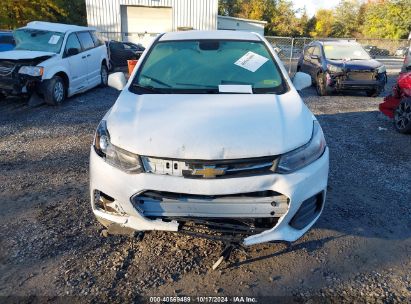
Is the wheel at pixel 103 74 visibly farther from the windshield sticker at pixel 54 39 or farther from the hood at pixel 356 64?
the hood at pixel 356 64

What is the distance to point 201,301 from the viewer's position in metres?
2.47

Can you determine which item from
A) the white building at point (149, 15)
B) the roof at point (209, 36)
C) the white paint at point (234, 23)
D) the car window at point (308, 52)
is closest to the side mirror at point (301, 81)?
the roof at point (209, 36)

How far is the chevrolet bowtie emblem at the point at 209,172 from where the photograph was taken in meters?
2.40

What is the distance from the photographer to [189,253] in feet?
9.73

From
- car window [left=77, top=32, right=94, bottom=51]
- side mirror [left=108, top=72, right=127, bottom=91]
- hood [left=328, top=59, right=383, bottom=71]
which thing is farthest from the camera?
hood [left=328, top=59, right=383, bottom=71]

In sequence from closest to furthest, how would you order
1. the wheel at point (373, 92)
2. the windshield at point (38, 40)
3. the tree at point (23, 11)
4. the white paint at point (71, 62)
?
the white paint at point (71, 62) → the windshield at point (38, 40) → the wheel at point (373, 92) → the tree at point (23, 11)

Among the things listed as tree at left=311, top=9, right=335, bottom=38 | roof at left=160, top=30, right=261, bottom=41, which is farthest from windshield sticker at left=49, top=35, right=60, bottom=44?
tree at left=311, top=9, right=335, bottom=38

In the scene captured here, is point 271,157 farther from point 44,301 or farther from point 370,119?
point 370,119

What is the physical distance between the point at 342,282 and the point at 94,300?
181 centimetres

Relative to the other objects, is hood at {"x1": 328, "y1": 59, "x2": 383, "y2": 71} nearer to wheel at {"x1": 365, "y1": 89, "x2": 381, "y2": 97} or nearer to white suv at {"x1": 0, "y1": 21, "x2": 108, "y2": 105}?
wheel at {"x1": 365, "y1": 89, "x2": 381, "y2": 97}

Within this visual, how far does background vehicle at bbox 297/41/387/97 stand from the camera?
9883 millimetres

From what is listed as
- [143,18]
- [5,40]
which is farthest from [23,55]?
[143,18]

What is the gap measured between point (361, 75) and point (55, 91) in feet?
26.3

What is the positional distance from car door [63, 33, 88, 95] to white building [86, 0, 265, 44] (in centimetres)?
1655
